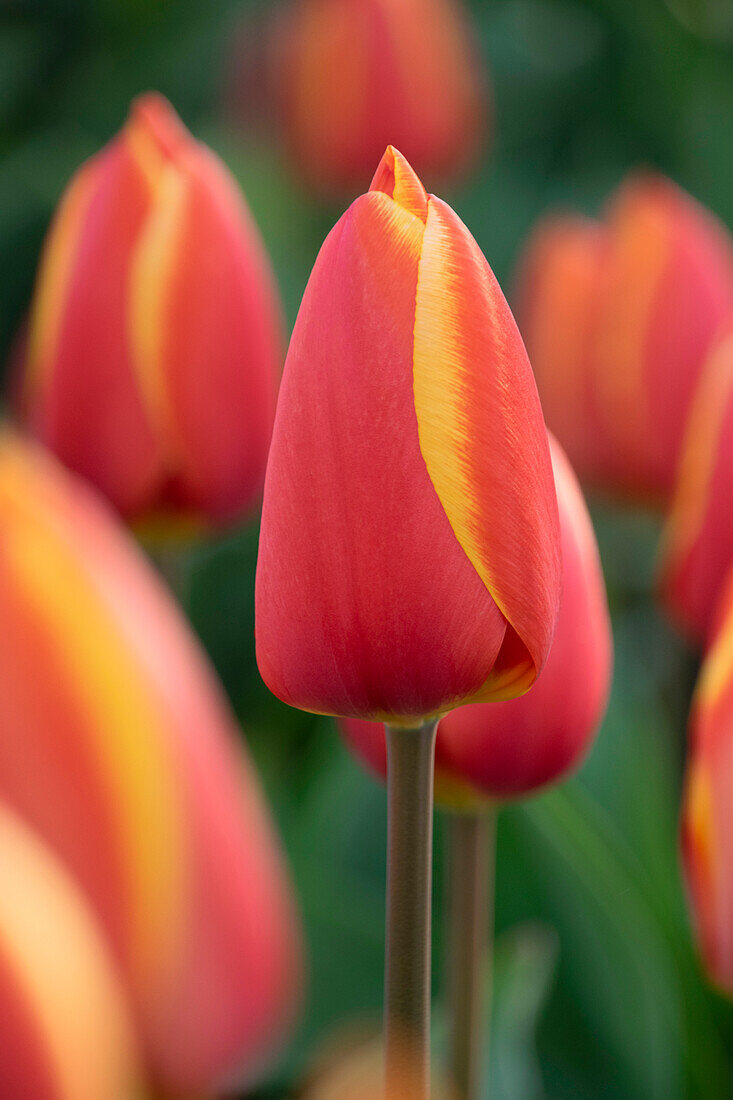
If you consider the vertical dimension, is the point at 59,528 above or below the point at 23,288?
above

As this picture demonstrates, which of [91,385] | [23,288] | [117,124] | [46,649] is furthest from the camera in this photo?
[117,124]

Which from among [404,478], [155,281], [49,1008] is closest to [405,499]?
[404,478]

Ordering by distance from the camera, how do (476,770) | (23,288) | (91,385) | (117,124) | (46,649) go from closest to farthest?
(46,649), (476,770), (91,385), (23,288), (117,124)

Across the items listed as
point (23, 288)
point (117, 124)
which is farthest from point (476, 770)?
point (117, 124)

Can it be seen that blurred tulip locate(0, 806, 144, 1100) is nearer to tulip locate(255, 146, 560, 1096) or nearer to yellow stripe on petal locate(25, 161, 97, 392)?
tulip locate(255, 146, 560, 1096)

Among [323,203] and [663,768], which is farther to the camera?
[323,203]

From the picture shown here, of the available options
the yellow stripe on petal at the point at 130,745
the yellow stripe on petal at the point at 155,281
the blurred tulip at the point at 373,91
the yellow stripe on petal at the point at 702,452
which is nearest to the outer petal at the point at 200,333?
the yellow stripe on petal at the point at 155,281

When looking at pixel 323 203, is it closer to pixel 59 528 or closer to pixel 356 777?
pixel 356 777

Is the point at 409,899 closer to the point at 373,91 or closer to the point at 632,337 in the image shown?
the point at 632,337
